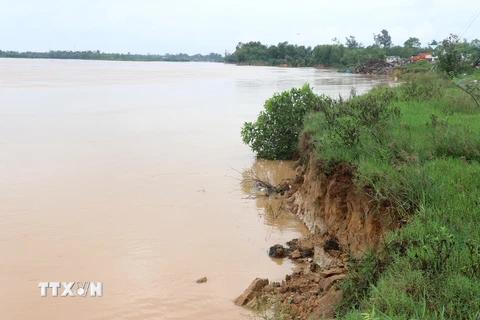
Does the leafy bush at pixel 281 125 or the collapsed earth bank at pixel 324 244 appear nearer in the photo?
the collapsed earth bank at pixel 324 244

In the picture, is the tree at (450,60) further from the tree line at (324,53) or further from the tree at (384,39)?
the tree at (384,39)

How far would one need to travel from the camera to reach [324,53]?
106m

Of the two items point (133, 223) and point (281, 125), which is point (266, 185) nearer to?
point (281, 125)

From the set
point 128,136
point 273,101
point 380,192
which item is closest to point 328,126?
point 380,192

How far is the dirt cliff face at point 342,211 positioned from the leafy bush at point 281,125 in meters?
4.29

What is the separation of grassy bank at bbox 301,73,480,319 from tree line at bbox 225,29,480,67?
81705mm

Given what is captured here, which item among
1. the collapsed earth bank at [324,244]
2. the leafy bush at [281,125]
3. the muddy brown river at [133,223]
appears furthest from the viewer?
the leafy bush at [281,125]

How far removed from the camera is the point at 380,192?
5707 mm

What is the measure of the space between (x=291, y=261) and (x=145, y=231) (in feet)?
9.24

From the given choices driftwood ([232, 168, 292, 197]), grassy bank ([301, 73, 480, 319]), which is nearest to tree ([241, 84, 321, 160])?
driftwood ([232, 168, 292, 197])

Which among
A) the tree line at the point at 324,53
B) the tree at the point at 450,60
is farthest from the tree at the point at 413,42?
the tree at the point at 450,60

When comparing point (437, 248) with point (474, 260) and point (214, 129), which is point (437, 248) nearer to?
point (474, 260)

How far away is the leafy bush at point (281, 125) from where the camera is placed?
13.3 meters

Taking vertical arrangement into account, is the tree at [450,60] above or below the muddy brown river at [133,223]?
above
